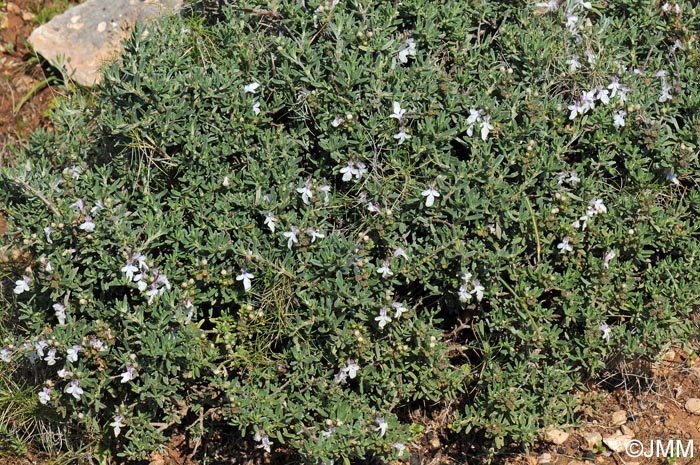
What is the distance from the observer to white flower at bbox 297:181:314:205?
356 centimetres

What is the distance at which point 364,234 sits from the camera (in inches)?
141

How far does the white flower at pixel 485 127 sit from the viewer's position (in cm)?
349

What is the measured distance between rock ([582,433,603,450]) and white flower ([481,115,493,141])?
4.82 ft

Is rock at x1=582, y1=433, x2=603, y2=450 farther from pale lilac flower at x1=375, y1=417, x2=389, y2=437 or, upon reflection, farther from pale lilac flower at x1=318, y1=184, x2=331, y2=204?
pale lilac flower at x1=318, y1=184, x2=331, y2=204

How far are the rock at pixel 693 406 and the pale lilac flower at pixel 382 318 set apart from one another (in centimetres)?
154

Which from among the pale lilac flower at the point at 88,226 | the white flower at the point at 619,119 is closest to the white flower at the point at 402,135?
the white flower at the point at 619,119

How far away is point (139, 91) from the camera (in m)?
3.62

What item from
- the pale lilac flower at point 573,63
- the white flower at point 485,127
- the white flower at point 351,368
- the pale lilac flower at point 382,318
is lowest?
the white flower at point 351,368

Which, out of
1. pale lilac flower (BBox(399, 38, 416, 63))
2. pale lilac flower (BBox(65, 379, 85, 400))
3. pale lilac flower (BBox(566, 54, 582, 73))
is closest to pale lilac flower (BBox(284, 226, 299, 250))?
pale lilac flower (BBox(399, 38, 416, 63))

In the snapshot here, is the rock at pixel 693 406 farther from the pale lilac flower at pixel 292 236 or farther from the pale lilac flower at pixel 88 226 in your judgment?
the pale lilac flower at pixel 88 226

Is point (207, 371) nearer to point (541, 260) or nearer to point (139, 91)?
point (139, 91)

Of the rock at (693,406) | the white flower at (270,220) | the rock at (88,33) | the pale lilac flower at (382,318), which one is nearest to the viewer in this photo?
the pale lilac flower at (382,318)

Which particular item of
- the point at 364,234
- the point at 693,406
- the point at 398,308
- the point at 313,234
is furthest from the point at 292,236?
the point at 693,406

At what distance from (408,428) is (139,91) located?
1888 mm
